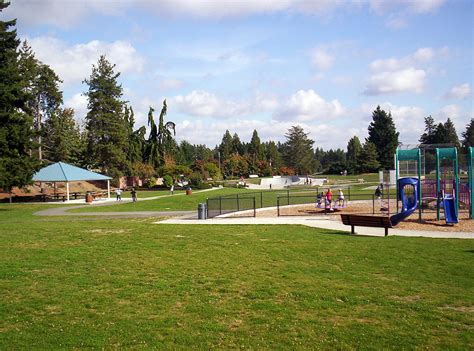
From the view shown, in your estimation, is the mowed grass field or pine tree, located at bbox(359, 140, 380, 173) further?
pine tree, located at bbox(359, 140, 380, 173)

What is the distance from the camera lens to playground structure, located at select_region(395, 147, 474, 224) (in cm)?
2064

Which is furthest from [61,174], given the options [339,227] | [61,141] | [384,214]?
[339,227]

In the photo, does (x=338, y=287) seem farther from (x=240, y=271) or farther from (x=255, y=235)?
(x=255, y=235)

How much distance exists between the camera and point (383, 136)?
339 ft

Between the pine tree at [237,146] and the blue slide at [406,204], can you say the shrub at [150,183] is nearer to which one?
the blue slide at [406,204]

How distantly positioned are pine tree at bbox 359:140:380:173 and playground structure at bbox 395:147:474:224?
70.6m

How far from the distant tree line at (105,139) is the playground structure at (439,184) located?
28259mm

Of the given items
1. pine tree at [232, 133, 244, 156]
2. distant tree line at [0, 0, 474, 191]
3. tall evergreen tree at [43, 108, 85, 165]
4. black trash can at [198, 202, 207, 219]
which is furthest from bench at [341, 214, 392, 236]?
pine tree at [232, 133, 244, 156]

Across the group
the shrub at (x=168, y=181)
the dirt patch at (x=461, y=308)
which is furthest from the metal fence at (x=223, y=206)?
the shrub at (x=168, y=181)

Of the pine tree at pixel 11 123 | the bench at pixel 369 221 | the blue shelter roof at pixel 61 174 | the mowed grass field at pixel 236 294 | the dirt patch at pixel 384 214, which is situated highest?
the pine tree at pixel 11 123

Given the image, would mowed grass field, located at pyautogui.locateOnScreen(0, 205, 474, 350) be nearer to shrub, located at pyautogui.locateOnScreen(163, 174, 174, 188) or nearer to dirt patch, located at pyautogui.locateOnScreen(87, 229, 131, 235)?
dirt patch, located at pyautogui.locateOnScreen(87, 229, 131, 235)

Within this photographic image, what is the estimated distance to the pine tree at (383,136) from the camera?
4011 inches

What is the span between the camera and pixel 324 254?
12547 millimetres

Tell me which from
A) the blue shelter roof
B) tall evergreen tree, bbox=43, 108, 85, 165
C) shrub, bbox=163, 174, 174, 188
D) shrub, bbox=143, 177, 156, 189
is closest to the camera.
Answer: the blue shelter roof
